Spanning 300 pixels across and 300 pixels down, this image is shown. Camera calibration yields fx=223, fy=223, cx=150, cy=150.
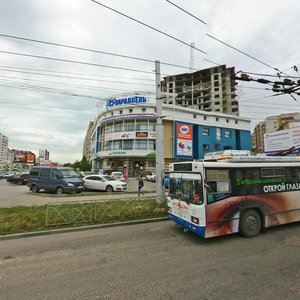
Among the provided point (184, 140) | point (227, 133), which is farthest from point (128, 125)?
point (227, 133)

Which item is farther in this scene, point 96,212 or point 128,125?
point 128,125

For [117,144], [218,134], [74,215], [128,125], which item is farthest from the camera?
[218,134]

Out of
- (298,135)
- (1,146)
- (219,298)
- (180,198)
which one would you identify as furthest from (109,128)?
(1,146)

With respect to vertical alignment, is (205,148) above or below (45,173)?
above

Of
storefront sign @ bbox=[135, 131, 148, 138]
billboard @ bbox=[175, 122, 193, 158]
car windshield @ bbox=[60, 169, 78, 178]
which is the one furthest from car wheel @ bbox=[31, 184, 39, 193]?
billboard @ bbox=[175, 122, 193, 158]

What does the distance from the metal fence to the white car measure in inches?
418

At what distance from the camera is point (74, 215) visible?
29.6 ft

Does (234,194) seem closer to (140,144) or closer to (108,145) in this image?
(140,144)

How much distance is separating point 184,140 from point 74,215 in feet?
141

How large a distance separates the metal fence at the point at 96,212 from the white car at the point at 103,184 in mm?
10616

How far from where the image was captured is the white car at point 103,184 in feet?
69.4

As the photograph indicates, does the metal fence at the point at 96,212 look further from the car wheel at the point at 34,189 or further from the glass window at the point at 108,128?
the glass window at the point at 108,128

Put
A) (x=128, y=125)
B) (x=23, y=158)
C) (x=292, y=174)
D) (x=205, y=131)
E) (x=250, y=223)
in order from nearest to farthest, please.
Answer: (x=250, y=223), (x=292, y=174), (x=128, y=125), (x=205, y=131), (x=23, y=158)

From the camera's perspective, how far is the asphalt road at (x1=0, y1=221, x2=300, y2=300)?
3832mm
